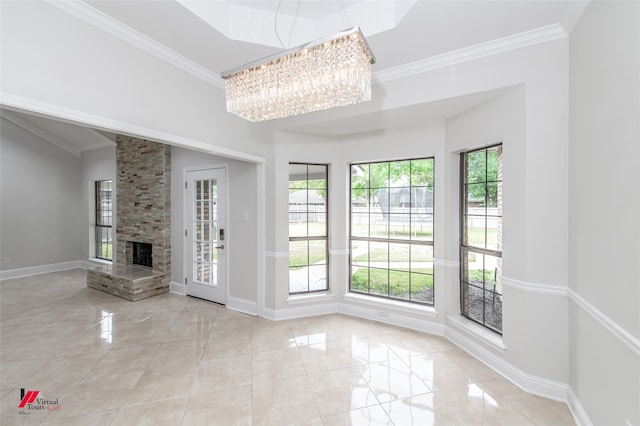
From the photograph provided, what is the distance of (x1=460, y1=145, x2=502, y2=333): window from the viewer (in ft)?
9.14

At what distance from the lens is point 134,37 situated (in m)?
2.13

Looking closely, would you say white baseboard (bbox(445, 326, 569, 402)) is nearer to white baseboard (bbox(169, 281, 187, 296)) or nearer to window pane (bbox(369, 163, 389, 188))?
window pane (bbox(369, 163, 389, 188))

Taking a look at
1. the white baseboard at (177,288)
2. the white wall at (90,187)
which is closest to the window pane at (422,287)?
the white baseboard at (177,288)

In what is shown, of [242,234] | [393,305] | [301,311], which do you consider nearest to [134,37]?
[242,234]

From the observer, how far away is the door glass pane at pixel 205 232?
447 cm

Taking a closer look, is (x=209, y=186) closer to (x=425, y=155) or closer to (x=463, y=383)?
(x=425, y=155)

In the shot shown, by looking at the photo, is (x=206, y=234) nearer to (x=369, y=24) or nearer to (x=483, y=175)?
(x=369, y=24)

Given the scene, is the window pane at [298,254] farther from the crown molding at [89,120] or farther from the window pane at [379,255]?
the crown molding at [89,120]

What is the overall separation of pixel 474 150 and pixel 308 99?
2.21 m

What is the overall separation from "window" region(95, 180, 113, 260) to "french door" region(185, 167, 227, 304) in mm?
3425

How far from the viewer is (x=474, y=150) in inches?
117

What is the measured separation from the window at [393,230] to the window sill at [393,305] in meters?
0.10

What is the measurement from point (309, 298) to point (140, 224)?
3.81 metres

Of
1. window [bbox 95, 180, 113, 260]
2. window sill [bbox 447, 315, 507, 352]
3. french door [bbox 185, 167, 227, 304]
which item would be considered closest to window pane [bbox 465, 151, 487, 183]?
window sill [bbox 447, 315, 507, 352]
